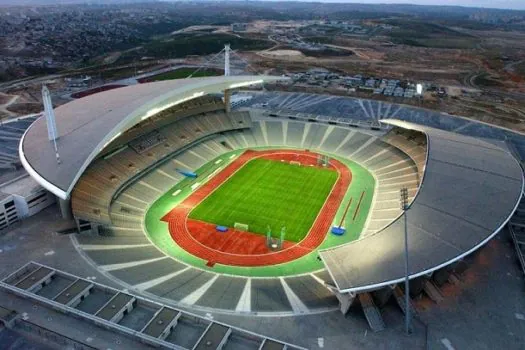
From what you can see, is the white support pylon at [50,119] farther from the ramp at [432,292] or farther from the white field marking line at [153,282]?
the ramp at [432,292]

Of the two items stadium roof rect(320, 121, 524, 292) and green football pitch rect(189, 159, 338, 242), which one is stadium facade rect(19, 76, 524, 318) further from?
green football pitch rect(189, 159, 338, 242)

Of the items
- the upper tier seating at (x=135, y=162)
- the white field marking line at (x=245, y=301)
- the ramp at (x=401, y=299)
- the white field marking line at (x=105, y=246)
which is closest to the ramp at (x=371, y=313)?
the ramp at (x=401, y=299)

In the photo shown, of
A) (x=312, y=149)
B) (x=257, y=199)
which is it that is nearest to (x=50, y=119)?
(x=257, y=199)

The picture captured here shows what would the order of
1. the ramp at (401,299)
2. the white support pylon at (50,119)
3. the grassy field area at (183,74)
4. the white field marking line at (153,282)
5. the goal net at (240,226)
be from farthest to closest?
1. the grassy field area at (183,74)
2. the goal net at (240,226)
3. the white support pylon at (50,119)
4. the white field marking line at (153,282)
5. the ramp at (401,299)

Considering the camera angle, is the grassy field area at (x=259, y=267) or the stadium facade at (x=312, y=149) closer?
the stadium facade at (x=312, y=149)

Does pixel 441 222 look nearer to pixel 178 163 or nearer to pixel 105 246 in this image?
pixel 105 246

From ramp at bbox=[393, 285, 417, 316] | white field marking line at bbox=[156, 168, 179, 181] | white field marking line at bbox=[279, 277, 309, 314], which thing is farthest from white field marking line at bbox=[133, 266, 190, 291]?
white field marking line at bbox=[156, 168, 179, 181]
